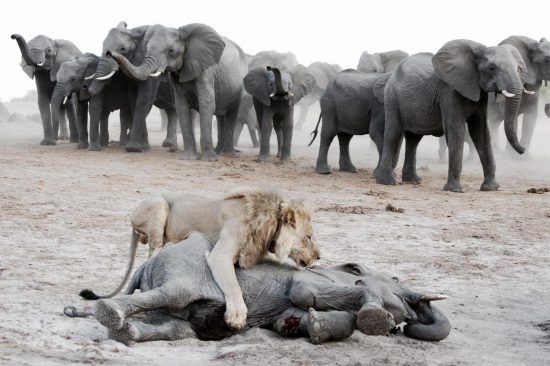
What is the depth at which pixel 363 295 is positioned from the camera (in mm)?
4840

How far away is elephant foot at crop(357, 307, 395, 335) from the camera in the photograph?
4.65 meters

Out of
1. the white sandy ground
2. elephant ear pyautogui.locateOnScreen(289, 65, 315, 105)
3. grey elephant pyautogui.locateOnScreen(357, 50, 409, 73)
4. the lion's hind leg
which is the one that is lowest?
the white sandy ground

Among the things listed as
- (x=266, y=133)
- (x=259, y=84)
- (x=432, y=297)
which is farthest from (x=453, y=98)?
(x=432, y=297)

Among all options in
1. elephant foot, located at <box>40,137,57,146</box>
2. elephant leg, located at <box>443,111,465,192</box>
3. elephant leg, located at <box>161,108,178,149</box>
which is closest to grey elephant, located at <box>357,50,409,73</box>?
elephant leg, located at <box>161,108,178,149</box>

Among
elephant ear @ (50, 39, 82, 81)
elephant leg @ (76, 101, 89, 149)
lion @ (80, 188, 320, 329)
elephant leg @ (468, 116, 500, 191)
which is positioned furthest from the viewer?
elephant ear @ (50, 39, 82, 81)

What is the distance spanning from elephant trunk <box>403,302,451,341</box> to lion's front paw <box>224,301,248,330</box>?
95 centimetres

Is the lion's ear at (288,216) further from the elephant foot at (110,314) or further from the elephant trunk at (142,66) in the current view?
the elephant trunk at (142,66)

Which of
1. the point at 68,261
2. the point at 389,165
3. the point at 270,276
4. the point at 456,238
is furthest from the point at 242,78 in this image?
the point at 270,276

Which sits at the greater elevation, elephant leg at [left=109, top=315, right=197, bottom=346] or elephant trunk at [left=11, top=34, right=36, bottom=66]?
elephant trunk at [left=11, top=34, right=36, bottom=66]

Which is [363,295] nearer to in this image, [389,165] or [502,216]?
[502,216]

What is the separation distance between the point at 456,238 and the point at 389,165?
5.41m

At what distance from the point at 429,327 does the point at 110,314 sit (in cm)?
176

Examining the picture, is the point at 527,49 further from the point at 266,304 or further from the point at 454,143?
the point at 266,304

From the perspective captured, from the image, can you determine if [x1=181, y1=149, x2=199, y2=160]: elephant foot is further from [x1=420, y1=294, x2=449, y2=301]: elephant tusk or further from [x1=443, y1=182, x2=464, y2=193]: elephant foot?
[x1=420, y1=294, x2=449, y2=301]: elephant tusk
